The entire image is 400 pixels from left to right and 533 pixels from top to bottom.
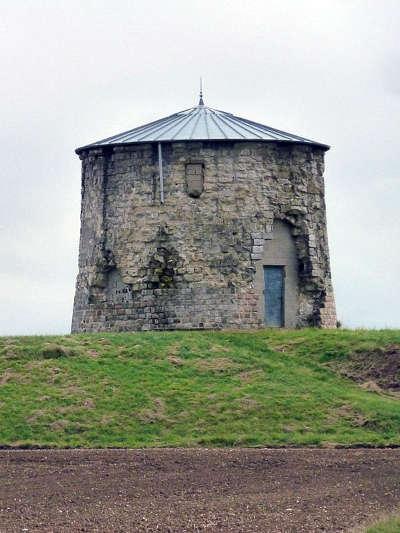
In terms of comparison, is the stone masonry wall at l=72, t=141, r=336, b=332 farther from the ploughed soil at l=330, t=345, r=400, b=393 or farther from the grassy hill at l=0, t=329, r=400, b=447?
the ploughed soil at l=330, t=345, r=400, b=393

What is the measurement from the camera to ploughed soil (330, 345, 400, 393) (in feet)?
111

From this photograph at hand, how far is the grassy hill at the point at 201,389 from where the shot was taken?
99.3ft

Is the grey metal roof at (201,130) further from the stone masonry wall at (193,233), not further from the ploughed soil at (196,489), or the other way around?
the ploughed soil at (196,489)

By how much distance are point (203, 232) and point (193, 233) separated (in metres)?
0.28

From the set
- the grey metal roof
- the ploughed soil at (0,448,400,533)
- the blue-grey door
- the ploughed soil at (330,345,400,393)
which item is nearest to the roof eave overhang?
the grey metal roof

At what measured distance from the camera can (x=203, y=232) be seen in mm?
40281

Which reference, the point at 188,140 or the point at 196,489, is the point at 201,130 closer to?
the point at 188,140

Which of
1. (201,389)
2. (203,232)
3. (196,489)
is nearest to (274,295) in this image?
(203,232)

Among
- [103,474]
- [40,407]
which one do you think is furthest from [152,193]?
[103,474]

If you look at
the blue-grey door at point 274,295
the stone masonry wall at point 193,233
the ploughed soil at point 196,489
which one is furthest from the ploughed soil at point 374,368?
the blue-grey door at point 274,295

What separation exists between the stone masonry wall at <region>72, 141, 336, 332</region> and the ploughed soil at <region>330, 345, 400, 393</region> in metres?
5.44

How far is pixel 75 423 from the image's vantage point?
30.6 metres

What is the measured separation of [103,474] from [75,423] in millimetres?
4665

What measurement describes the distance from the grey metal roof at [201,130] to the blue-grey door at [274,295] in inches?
145
